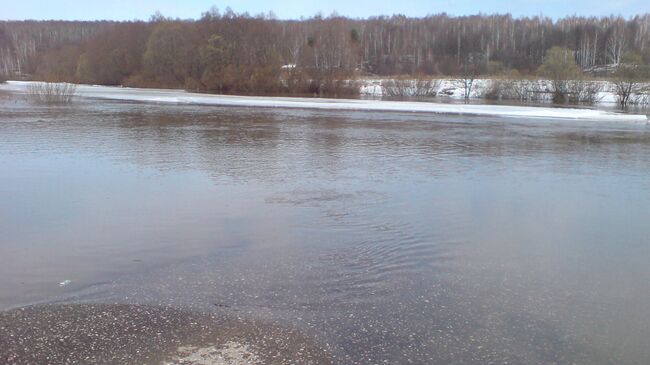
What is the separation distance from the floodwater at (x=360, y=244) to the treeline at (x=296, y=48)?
5101cm

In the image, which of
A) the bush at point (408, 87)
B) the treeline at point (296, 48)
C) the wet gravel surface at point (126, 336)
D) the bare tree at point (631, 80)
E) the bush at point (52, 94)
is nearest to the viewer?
the wet gravel surface at point (126, 336)

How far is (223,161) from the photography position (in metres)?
14.5

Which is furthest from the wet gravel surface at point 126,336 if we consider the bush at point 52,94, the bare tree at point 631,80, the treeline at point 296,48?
the treeline at point 296,48

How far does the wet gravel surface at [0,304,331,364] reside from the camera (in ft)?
14.7

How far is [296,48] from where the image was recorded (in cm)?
7931

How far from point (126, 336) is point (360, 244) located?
3603 millimetres

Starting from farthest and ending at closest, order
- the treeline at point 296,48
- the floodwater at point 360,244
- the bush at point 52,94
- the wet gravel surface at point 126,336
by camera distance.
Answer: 1. the treeline at point 296,48
2. the bush at point 52,94
3. the floodwater at point 360,244
4. the wet gravel surface at point 126,336

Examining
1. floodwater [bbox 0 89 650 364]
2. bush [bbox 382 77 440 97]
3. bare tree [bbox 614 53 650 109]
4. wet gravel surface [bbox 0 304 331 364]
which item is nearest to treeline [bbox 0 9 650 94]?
bare tree [bbox 614 53 650 109]

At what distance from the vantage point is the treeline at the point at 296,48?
2746 inches

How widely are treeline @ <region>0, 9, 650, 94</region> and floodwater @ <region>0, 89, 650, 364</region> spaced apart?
5101 cm

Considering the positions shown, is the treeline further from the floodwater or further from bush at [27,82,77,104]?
the floodwater

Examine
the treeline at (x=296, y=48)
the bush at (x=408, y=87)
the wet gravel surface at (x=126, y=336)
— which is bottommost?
the wet gravel surface at (x=126, y=336)

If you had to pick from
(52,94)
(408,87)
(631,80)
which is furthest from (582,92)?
(52,94)

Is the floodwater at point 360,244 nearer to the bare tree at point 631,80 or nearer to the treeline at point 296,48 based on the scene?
the bare tree at point 631,80
